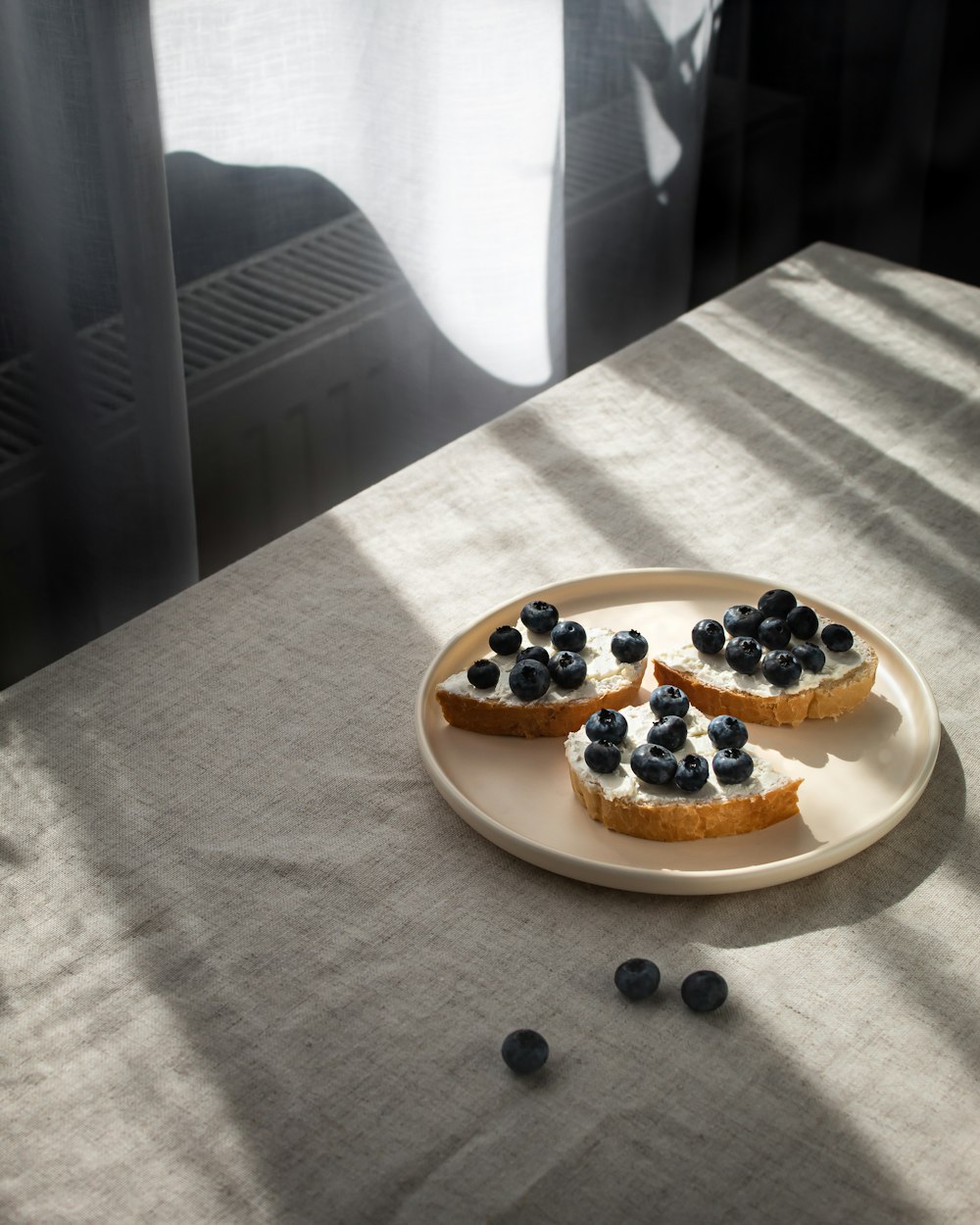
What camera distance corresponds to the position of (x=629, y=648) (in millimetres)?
1117

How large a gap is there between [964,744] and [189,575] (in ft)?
3.40

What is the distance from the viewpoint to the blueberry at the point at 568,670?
1.09 meters

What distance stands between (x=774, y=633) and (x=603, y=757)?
0.70ft

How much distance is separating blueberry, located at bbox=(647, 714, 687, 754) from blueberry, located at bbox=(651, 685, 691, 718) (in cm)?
3

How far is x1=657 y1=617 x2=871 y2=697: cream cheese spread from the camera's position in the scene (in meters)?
1.10

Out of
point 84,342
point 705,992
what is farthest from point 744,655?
point 84,342

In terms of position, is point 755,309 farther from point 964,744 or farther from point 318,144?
point 964,744

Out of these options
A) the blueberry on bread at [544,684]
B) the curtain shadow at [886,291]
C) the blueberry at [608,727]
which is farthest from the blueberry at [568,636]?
the curtain shadow at [886,291]

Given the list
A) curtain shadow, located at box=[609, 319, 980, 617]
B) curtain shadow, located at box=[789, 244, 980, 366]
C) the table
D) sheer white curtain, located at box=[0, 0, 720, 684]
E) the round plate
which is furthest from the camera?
curtain shadow, located at box=[789, 244, 980, 366]

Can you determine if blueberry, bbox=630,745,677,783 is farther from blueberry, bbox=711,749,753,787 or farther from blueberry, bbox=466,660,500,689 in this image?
blueberry, bbox=466,660,500,689

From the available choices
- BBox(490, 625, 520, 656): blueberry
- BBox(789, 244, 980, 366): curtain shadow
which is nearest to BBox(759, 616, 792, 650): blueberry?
BBox(490, 625, 520, 656): blueberry

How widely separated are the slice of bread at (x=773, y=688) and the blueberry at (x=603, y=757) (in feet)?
0.42

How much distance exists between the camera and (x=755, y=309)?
1.77 m

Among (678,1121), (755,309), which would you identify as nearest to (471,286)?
(755,309)
